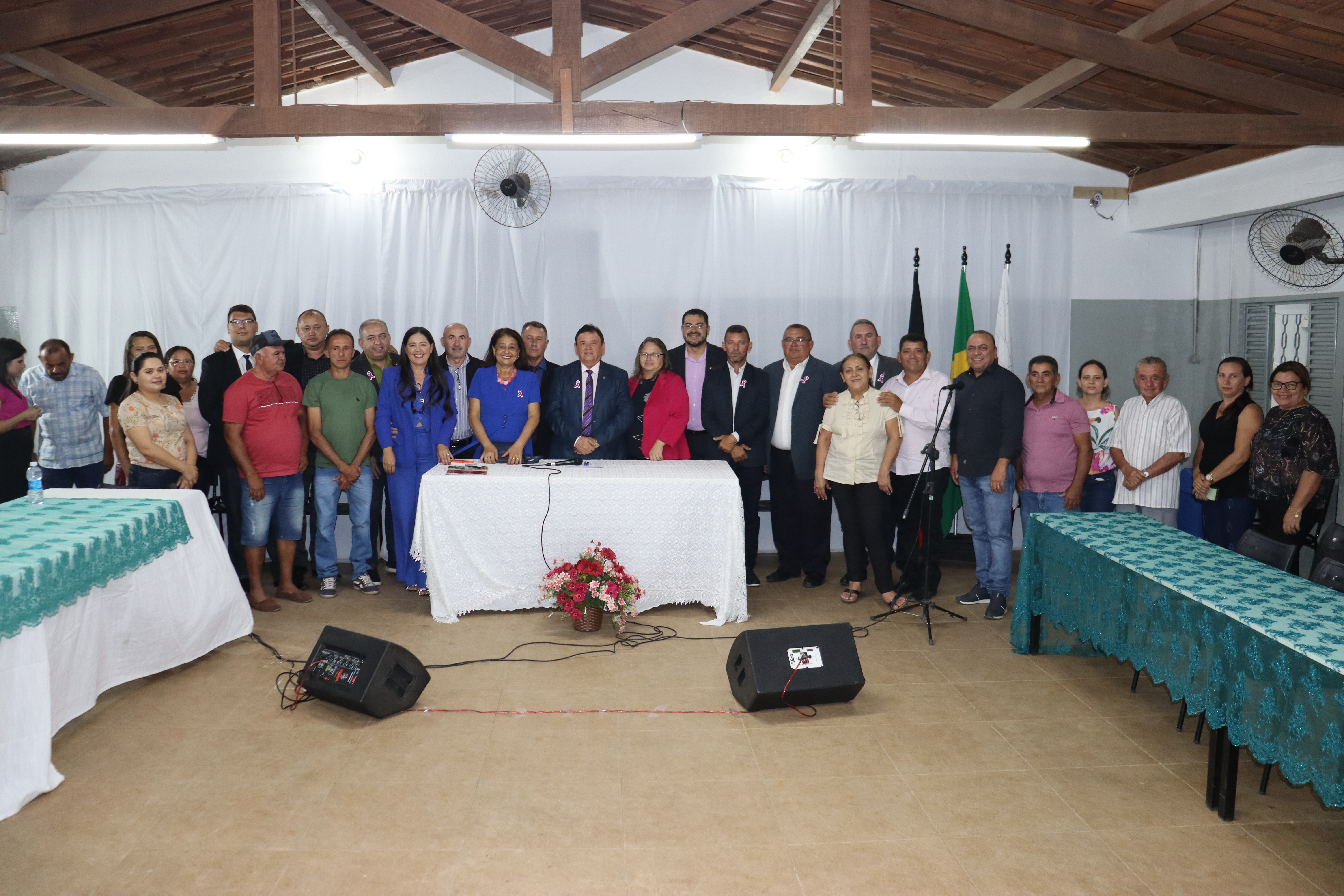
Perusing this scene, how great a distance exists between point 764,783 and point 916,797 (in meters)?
0.50

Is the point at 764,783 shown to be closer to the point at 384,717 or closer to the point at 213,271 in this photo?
the point at 384,717

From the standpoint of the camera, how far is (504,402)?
17.3ft

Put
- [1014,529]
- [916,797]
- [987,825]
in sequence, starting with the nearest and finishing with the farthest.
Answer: [987,825], [916,797], [1014,529]

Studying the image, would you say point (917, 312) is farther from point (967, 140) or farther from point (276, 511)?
point (276, 511)

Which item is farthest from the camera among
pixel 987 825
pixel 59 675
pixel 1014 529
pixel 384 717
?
pixel 1014 529

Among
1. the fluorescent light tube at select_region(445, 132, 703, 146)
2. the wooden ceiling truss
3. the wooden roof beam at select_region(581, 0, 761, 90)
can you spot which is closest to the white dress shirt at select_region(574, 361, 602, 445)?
the fluorescent light tube at select_region(445, 132, 703, 146)

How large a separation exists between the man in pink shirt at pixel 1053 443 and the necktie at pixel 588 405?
2400mm

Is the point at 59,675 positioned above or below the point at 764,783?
above

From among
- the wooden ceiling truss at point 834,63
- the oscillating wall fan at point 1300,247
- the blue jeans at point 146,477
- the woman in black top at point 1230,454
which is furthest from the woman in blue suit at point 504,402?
the oscillating wall fan at point 1300,247

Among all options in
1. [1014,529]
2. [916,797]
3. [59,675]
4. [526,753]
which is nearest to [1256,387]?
[1014,529]

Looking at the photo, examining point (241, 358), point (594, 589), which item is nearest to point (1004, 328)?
point (594, 589)

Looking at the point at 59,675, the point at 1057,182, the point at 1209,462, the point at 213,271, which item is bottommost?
the point at 59,675

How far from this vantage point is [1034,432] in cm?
Result: 498

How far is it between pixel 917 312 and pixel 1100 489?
74.7 inches
